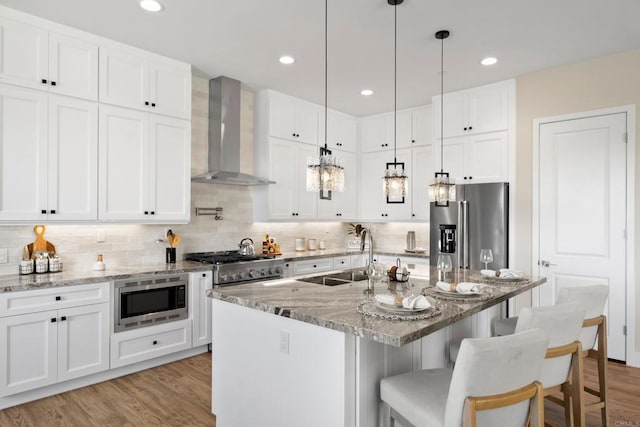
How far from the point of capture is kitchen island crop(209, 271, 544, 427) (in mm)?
1835

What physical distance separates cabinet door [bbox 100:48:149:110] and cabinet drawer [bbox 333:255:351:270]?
9.61 feet

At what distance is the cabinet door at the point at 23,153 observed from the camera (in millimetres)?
2994

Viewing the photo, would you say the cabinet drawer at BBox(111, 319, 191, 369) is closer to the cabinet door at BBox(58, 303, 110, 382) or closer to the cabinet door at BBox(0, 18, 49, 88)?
the cabinet door at BBox(58, 303, 110, 382)

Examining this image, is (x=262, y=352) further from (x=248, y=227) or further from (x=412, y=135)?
(x=412, y=135)

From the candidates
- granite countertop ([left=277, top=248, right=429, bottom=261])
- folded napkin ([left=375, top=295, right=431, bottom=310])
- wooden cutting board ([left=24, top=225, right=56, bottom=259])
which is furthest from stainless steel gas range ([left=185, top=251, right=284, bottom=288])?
folded napkin ([left=375, top=295, right=431, bottom=310])

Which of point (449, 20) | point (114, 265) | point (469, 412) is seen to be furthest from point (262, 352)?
point (449, 20)

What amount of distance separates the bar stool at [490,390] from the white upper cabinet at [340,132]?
4.25 metres

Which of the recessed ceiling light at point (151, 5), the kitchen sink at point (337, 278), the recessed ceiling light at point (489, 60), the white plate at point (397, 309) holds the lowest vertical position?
the kitchen sink at point (337, 278)

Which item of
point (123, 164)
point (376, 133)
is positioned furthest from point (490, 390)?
point (376, 133)

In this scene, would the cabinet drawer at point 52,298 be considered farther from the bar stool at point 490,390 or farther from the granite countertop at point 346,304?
the bar stool at point 490,390

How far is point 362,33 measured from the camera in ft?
11.1

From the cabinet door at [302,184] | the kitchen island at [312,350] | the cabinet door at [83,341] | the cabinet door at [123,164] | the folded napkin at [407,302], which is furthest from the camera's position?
the cabinet door at [302,184]

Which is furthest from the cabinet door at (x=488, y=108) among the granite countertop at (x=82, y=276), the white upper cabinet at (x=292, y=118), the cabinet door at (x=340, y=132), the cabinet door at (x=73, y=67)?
the cabinet door at (x=73, y=67)

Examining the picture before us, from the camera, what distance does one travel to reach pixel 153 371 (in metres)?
3.62
